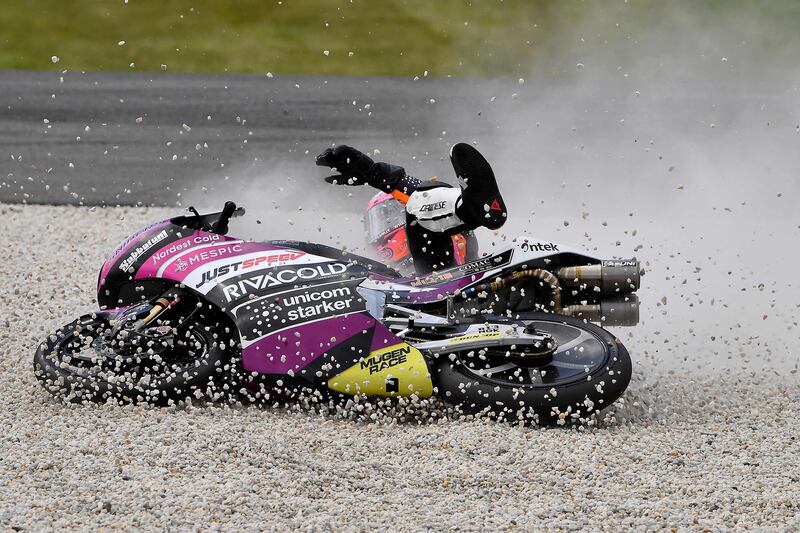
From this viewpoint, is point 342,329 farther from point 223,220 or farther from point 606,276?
point 606,276

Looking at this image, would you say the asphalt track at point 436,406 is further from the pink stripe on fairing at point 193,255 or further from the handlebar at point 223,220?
the handlebar at point 223,220

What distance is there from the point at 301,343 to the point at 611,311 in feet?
4.94

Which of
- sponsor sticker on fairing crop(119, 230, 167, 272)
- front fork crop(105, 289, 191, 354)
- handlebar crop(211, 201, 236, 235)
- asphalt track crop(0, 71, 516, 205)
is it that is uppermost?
asphalt track crop(0, 71, 516, 205)

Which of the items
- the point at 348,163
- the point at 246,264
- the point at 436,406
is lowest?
the point at 436,406

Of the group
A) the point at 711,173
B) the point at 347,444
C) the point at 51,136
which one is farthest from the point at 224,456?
the point at 51,136

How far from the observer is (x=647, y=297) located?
6.98 meters

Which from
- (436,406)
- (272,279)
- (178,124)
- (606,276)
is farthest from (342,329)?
(178,124)

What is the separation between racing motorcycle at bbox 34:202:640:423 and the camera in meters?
5.02

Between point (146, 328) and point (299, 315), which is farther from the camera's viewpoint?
point (146, 328)

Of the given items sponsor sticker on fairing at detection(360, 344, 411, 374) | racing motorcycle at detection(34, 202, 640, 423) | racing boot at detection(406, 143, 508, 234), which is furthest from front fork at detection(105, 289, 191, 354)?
racing boot at detection(406, 143, 508, 234)

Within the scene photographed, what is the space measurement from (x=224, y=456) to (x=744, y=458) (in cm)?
216

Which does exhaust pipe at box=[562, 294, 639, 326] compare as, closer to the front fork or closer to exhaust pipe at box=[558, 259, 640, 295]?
exhaust pipe at box=[558, 259, 640, 295]

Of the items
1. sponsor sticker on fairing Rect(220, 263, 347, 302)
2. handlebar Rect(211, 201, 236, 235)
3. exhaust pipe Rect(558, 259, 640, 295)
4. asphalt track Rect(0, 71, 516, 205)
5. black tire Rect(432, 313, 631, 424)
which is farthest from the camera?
asphalt track Rect(0, 71, 516, 205)

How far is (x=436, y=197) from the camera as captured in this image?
18.3 ft
